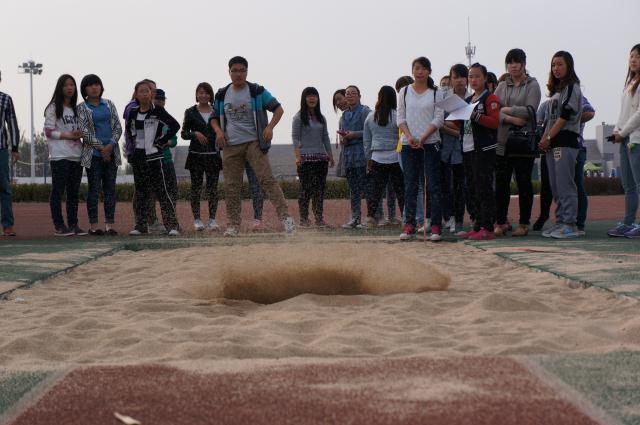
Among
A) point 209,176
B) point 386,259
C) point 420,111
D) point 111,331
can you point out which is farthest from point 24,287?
point 209,176

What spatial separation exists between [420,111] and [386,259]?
317 centimetres

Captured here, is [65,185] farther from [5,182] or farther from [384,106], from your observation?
[384,106]

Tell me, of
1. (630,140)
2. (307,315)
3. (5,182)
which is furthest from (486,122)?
(5,182)

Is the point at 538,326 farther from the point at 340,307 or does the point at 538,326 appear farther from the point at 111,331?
the point at 111,331

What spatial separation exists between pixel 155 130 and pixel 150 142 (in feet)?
0.52

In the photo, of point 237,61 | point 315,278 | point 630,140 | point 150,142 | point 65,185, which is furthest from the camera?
point 65,185

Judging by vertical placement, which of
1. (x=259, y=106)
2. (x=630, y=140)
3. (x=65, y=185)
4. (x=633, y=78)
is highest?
(x=633, y=78)

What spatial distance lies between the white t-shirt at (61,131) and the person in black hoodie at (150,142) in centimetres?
67

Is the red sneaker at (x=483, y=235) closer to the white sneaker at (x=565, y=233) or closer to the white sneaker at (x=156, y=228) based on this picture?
the white sneaker at (x=565, y=233)

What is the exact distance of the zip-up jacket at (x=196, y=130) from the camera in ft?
34.6

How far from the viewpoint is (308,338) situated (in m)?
3.58

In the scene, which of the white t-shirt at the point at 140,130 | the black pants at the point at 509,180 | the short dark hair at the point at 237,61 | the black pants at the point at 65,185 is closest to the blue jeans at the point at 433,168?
the black pants at the point at 509,180

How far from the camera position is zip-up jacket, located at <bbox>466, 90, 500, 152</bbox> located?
831cm

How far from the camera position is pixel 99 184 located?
411 inches
